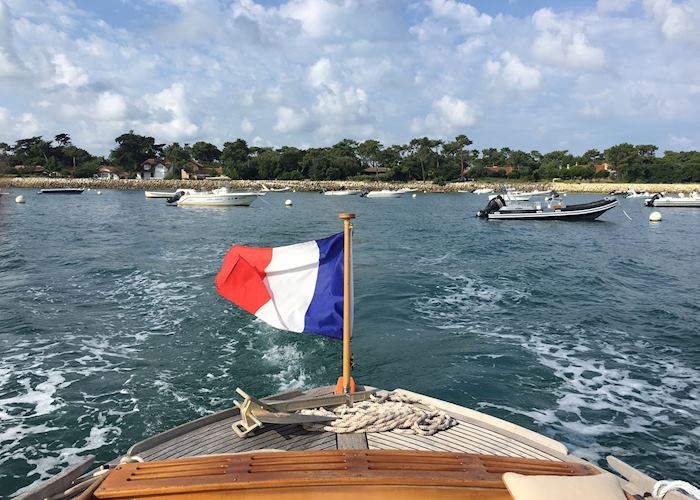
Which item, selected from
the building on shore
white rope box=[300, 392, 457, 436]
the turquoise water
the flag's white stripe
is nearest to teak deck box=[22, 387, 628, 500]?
white rope box=[300, 392, 457, 436]

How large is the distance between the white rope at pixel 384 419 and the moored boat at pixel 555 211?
41101mm

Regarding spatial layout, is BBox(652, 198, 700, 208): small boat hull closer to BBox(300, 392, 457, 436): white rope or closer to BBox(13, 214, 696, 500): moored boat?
BBox(13, 214, 696, 500): moored boat

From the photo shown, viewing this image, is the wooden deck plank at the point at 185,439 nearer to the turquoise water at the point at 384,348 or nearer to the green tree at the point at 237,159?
the turquoise water at the point at 384,348

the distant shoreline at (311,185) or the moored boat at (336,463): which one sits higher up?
the distant shoreline at (311,185)

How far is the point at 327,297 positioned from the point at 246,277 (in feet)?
3.75

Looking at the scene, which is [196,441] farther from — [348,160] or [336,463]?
[348,160]

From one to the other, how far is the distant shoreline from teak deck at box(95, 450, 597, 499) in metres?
99.7

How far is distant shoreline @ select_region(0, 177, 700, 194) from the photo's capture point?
4026 inches

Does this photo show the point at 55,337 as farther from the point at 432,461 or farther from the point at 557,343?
the point at 557,343

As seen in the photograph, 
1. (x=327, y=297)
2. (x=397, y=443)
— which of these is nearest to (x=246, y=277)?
(x=327, y=297)

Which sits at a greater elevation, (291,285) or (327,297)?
(291,285)

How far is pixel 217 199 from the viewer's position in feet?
178

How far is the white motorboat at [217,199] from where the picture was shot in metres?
54.1

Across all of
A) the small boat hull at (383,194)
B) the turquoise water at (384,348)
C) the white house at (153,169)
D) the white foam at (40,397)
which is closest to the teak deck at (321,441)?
the turquoise water at (384,348)
